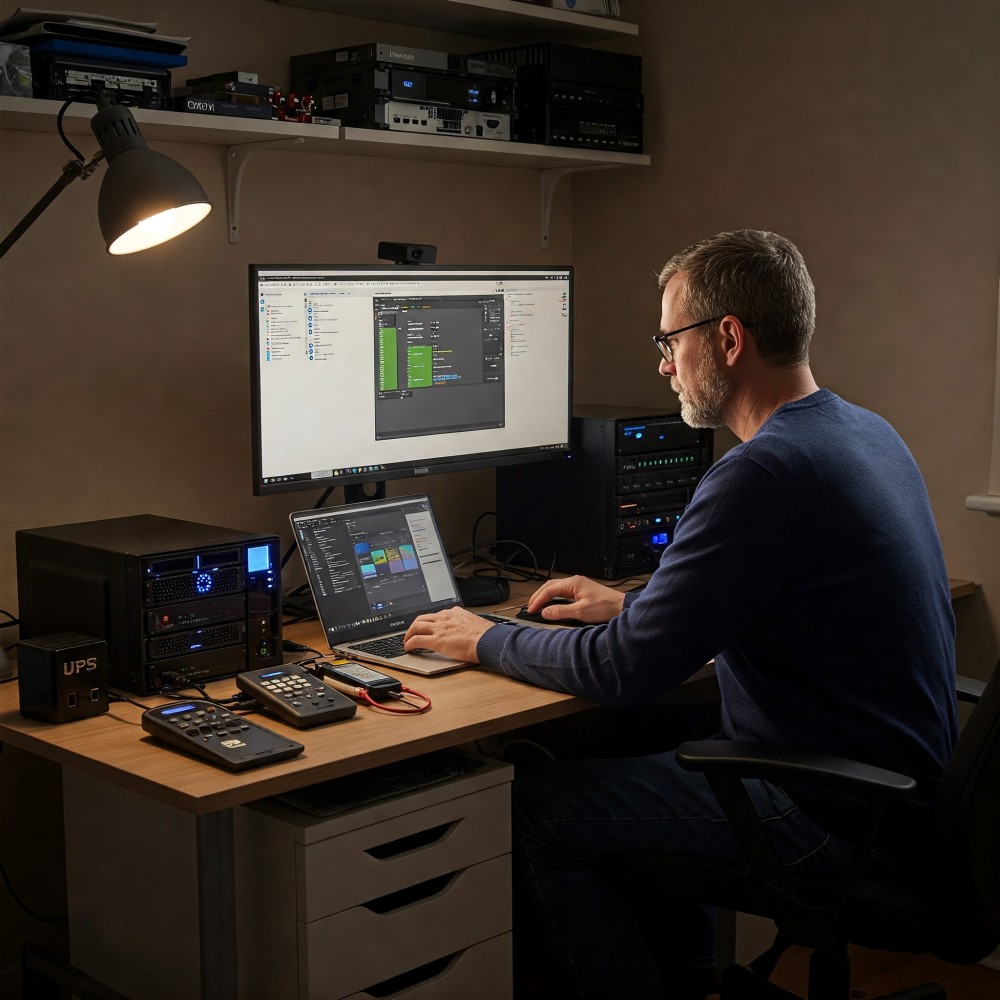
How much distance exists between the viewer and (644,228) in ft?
10.1

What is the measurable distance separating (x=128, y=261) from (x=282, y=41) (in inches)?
22.6

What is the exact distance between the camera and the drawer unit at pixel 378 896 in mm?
1718

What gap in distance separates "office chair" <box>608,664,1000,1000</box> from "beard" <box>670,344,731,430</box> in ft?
1.78

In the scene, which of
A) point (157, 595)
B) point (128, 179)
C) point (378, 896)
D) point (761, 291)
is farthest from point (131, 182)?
point (378, 896)

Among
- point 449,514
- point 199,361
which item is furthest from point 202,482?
point 449,514

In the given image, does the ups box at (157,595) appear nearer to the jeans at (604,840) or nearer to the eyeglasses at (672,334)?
the jeans at (604,840)

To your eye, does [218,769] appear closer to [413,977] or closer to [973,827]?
[413,977]

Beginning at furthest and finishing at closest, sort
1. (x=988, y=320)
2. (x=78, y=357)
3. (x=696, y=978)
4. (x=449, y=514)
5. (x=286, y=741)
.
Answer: (x=449, y=514)
(x=988, y=320)
(x=78, y=357)
(x=696, y=978)
(x=286, y=741)

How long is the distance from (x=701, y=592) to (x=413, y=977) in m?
0.76

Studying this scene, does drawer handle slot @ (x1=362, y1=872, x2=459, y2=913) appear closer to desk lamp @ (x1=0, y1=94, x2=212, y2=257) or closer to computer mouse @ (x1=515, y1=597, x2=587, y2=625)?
computer mouse @ (x1=515, y1=597, x2=587, y2=625)

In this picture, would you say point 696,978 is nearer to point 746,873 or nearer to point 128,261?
point 746,873

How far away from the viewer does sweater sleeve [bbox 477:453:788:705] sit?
171 centimetres

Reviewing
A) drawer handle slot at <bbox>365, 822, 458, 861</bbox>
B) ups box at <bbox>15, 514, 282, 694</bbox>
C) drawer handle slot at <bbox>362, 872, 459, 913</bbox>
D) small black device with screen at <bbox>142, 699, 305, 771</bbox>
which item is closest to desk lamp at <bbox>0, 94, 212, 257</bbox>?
ups box at <bbox>15, 514, 282, 694</bbox>

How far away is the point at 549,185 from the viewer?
10.2 feet
